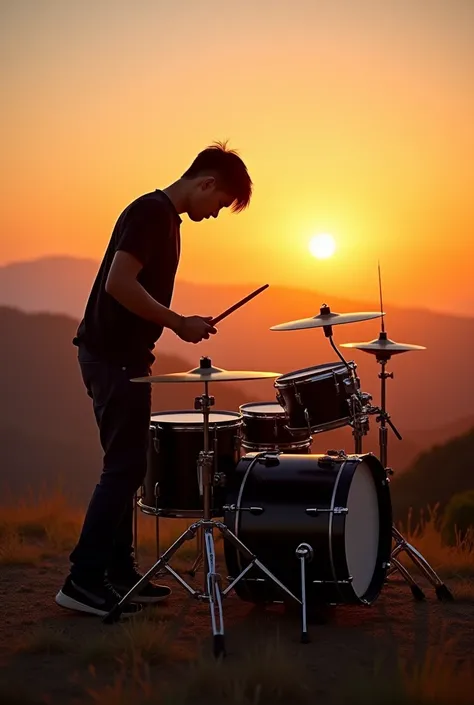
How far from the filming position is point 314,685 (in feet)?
10.8

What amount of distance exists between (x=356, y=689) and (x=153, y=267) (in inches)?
70.4

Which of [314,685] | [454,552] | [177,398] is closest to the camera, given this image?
[314,685]

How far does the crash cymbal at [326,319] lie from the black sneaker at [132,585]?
124 centimetres

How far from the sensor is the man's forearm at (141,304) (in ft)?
12.2

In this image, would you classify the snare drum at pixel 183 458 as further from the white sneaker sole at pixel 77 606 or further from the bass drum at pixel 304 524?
the white sneaker sole at pixel 77 606

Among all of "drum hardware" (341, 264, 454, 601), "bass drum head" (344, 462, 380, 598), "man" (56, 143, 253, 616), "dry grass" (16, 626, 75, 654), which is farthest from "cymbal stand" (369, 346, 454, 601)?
"dry grass" (16, 626, 75, 654)

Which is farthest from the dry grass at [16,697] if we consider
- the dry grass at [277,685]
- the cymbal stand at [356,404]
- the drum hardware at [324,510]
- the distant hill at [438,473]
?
the distant hill at [438,473]

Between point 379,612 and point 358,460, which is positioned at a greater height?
point 358,460

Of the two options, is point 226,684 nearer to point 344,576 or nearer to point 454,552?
point 344,576

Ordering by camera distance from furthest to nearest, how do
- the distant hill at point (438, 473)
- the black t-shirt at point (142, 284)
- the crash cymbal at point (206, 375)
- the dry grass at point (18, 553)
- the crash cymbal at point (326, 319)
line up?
the distant hill at point (438, 473) < the dry grass at point (18, 553) < the crash cymbal at point (326, 319) < the black t-shirt at point (142, 284) < the crash cymbal at point (206, 375)

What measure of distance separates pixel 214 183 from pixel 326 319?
0.75m

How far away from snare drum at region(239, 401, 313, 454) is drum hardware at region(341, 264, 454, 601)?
1.19 ft

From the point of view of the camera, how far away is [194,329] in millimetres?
3744

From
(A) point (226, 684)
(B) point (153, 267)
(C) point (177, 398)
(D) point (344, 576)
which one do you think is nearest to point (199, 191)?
(B) point (153, 267)
